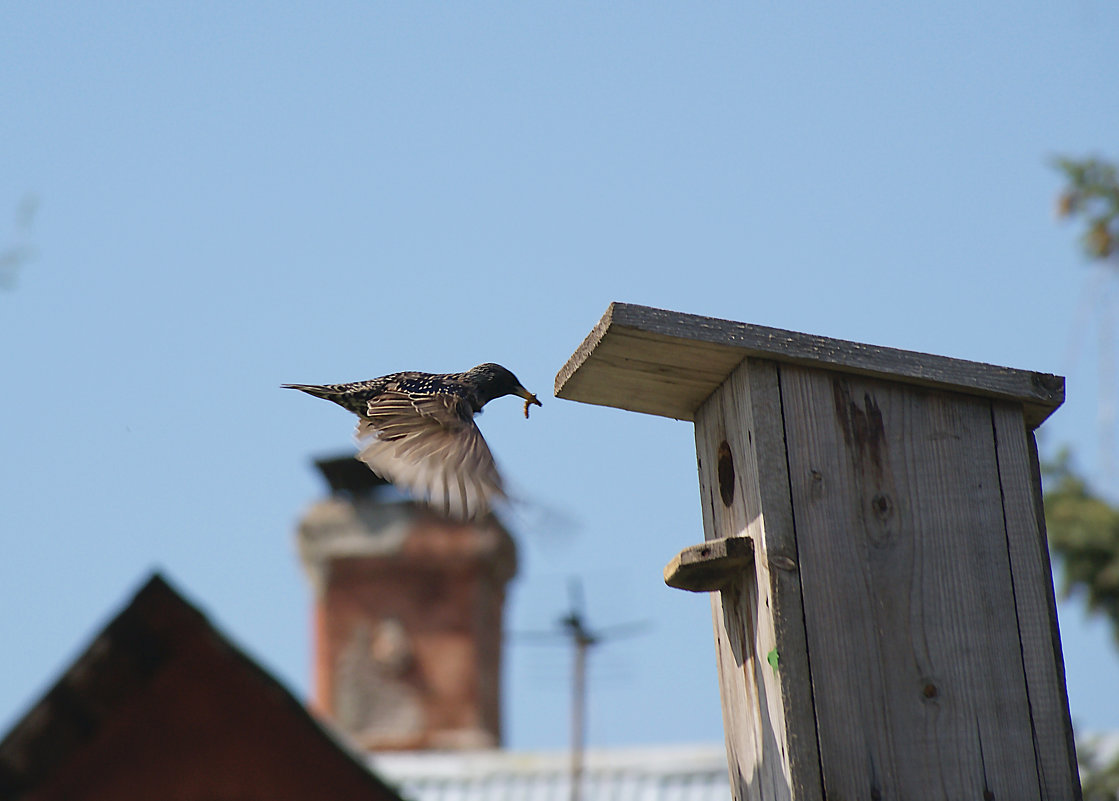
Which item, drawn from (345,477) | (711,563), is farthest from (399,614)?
(711,563)

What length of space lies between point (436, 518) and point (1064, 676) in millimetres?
21581

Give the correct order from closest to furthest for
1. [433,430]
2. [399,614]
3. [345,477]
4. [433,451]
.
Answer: [433,451], [433,430], [399,614], [345,477]

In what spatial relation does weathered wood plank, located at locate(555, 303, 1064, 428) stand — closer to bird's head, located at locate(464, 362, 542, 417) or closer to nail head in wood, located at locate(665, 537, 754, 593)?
→ nail head in wood, located at locate(665, 537, 754, 593)

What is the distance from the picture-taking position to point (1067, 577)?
8719 mm

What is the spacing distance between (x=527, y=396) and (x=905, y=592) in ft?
6.13

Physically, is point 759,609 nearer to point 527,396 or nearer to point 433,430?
point 433,430

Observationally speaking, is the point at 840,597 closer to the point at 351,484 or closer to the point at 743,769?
the point at 743,769

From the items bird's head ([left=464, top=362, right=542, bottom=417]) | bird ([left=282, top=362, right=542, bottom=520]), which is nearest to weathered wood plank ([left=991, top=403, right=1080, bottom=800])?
bird ([left=282, top=362, right=542, bottom=520])

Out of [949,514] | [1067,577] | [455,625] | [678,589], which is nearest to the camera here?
[949,514]

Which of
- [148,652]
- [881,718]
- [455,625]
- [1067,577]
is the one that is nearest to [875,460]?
[881,718]

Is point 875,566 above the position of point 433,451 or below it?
below

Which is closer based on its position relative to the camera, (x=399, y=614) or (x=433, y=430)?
(x=433, y=430)

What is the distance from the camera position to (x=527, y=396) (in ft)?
16.0

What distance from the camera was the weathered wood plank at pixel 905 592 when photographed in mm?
3113
